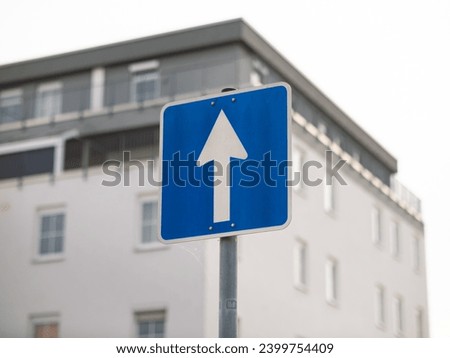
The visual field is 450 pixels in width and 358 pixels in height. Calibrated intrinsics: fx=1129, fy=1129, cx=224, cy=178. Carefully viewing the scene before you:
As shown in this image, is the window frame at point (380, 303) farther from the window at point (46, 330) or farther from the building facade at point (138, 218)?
the window at point (46, 330)

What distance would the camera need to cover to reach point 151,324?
33.7 metres

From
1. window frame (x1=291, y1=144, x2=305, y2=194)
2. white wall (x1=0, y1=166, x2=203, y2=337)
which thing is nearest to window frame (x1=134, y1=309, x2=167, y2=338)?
white wall (x1=0, y1=166, x2=203, y2=337)

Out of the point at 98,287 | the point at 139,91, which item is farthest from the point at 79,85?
the point at 98,287

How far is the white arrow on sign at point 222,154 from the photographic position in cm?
637

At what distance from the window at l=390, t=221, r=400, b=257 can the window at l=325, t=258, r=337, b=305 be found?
23.0 ft

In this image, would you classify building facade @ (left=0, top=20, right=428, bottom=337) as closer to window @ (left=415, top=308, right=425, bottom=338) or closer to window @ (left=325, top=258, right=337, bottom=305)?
window @ (left=325, top=258, right=337, bottom=305)

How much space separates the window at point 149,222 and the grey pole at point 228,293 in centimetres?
2822

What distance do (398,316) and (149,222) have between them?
16207 millimetres

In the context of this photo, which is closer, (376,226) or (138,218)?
(138,218)

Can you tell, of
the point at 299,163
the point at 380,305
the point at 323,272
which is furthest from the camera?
the point at 380,305

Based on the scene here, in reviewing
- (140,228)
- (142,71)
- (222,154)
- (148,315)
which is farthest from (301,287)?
(222,154)

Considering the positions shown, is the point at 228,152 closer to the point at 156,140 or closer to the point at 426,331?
the point at 156,140

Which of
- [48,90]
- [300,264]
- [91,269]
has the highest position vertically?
[48,90]

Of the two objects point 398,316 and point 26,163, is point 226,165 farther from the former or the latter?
point 398,316
